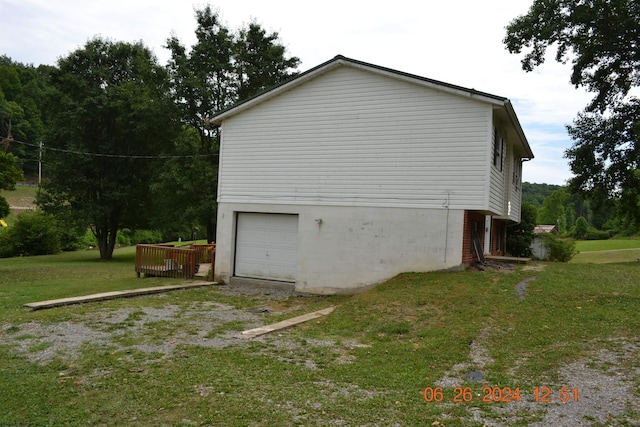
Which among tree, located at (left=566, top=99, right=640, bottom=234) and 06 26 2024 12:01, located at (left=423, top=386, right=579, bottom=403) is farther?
tree, located at (left=566, top=99, right=640, bottom=234)

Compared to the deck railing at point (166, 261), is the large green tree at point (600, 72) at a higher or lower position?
higher

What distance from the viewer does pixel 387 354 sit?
22.6 feet

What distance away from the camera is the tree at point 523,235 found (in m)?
24.2

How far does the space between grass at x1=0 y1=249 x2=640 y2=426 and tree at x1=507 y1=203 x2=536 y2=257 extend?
1279 cm

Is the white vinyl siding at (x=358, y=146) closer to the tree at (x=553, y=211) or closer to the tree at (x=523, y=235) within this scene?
the tree at (x=523, y=235)

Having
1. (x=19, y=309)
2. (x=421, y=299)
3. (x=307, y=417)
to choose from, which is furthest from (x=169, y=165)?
(x=307, y=417)

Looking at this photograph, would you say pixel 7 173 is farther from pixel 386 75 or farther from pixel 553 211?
pixel 553 211

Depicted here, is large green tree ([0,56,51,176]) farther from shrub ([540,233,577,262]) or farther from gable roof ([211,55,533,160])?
shrub ([540,233,577,262])

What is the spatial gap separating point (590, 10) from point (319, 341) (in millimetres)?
18731

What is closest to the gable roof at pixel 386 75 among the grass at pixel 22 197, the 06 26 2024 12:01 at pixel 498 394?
the 06 26 2024 12:01 at pixel 498 394

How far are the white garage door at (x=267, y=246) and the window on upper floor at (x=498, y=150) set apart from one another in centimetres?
637

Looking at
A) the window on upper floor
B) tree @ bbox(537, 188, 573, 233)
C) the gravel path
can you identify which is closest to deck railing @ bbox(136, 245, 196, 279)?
the gravel path

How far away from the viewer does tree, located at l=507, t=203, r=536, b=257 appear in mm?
24203

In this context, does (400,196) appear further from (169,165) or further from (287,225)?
(169,165)
